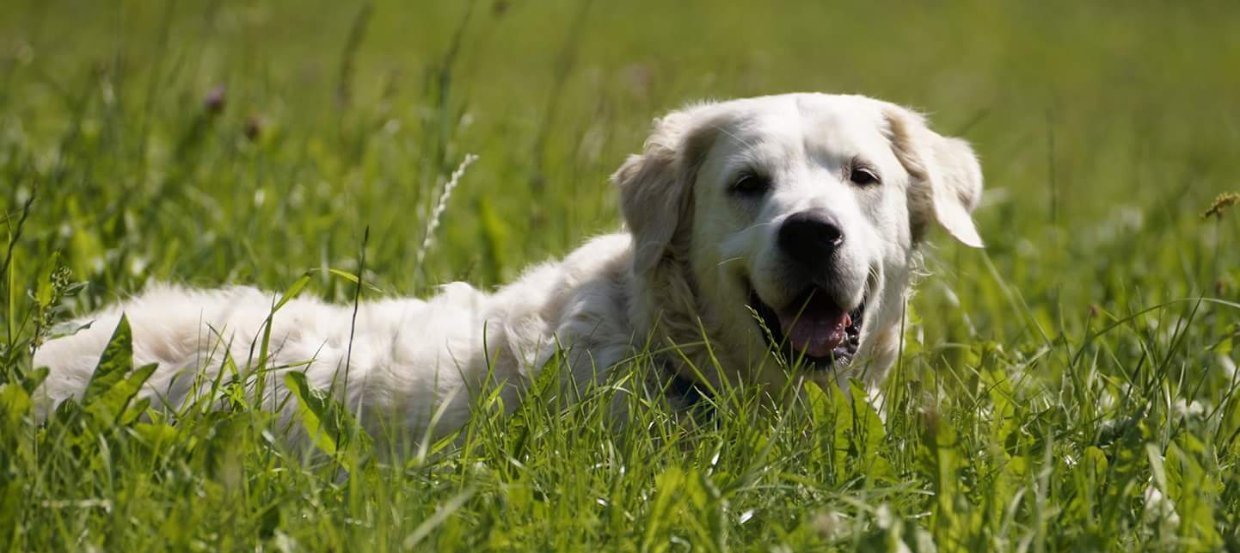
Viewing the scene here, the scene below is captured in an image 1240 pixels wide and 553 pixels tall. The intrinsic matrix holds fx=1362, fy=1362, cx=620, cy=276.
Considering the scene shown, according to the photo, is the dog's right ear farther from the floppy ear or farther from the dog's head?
the floppy ear

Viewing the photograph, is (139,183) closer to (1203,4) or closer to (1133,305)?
(1133,305)

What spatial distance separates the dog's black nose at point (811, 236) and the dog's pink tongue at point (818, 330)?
23 cm

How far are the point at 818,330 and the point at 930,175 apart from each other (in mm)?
741

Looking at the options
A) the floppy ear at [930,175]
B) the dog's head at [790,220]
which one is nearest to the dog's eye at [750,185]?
the dog's head at [790,220]

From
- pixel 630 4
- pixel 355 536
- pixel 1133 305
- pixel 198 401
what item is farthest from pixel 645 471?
pixel 630 4

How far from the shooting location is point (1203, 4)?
25.9 meters

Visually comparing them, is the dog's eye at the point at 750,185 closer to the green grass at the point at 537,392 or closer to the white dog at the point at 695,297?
the white dog at the point at 695,297

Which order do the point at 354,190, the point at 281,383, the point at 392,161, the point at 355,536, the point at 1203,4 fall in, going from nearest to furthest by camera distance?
the point at 355,536
the point at 281,383
the point at 354,190
the point at 392,161
the point at 1203,4

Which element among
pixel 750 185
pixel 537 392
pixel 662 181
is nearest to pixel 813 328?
pixel 750 185

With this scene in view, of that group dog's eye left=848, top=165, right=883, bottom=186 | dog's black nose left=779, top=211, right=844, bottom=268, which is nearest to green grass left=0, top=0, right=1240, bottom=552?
dog's black nose left=779, top=211, right=844, bottom=268

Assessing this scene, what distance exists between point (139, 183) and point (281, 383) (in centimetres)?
208

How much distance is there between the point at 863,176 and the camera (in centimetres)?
406

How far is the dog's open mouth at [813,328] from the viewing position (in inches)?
153

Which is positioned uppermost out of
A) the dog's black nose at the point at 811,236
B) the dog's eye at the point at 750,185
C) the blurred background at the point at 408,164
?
the dog's eye at the point at 750,185
